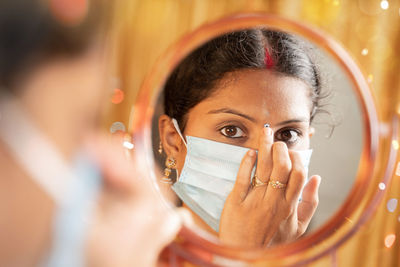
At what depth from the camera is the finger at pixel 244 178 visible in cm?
41

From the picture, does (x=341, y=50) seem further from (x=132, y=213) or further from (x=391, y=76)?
(x=132, y=213)

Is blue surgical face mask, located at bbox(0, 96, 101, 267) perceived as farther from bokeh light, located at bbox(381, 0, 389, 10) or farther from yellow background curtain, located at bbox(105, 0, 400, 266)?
bokeh light, located at bbox(381, 0, 389, 10)

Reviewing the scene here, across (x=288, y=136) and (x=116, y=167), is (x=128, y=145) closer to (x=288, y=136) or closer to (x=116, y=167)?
(x=116, y=167)

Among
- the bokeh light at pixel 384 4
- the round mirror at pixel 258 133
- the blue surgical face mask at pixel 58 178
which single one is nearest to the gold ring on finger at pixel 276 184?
the round mirror at pixel 258 133

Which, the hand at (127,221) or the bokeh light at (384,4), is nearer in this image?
the hand at (127,221)

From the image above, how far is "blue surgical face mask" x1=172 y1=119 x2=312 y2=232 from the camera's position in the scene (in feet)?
1.36

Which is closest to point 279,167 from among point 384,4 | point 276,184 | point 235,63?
point 276,184

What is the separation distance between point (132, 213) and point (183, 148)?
0.11 metres

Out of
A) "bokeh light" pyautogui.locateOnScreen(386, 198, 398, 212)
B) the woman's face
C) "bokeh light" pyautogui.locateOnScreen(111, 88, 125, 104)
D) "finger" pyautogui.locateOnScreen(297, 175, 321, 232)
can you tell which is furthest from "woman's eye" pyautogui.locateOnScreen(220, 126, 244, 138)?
"bokeh light" pyautogui.locateOnScreen(386, 198, 398, 212)

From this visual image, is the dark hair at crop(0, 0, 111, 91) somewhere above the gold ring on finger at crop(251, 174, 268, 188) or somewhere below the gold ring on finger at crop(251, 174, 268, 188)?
above

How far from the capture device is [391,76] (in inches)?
22.9

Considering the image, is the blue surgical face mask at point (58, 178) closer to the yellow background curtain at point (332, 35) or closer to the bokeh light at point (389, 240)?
the yellow background curtain at point (332, 35)

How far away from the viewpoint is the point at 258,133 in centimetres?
41

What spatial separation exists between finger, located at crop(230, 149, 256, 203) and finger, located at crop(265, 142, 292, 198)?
0.09 ft
